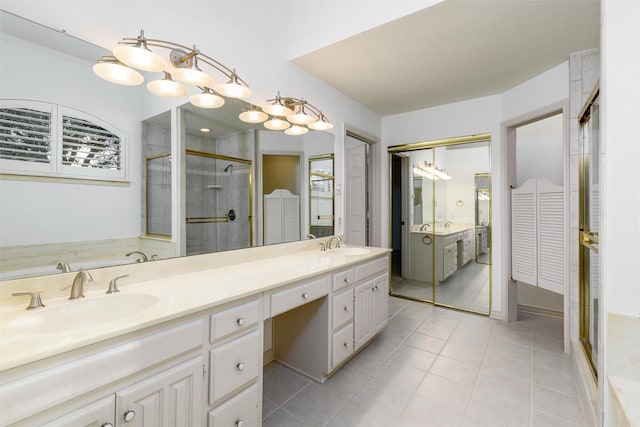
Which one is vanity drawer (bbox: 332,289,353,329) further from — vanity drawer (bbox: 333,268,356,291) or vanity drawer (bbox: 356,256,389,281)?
vanity drawer (bbox: 356,256,389,281)

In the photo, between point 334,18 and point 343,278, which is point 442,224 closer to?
point 343,278

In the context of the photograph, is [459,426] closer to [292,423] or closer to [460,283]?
[292,423]

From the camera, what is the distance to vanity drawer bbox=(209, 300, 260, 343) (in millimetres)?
1206

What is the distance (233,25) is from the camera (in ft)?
6.61

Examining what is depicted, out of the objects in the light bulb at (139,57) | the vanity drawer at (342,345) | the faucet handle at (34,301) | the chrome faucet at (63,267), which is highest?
the light bulb at (139,57)

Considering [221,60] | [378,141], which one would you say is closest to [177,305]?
[221,60]

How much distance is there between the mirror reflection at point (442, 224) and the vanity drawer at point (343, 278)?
1.93 meters

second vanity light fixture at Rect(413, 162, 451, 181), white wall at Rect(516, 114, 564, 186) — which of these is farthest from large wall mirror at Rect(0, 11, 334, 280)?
white wall at Rect(516, 114, 564, 186)

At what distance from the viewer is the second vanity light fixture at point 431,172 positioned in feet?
11.5

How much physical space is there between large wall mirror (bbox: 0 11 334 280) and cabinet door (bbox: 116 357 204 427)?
0.68 m

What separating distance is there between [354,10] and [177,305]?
91.1 inches

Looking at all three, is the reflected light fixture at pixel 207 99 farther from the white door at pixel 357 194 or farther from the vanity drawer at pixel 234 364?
the white door at pixel 357 194

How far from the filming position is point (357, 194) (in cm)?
373

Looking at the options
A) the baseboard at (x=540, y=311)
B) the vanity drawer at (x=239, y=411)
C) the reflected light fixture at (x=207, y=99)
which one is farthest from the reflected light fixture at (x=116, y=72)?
the baseboard at (x=540, y=311)
